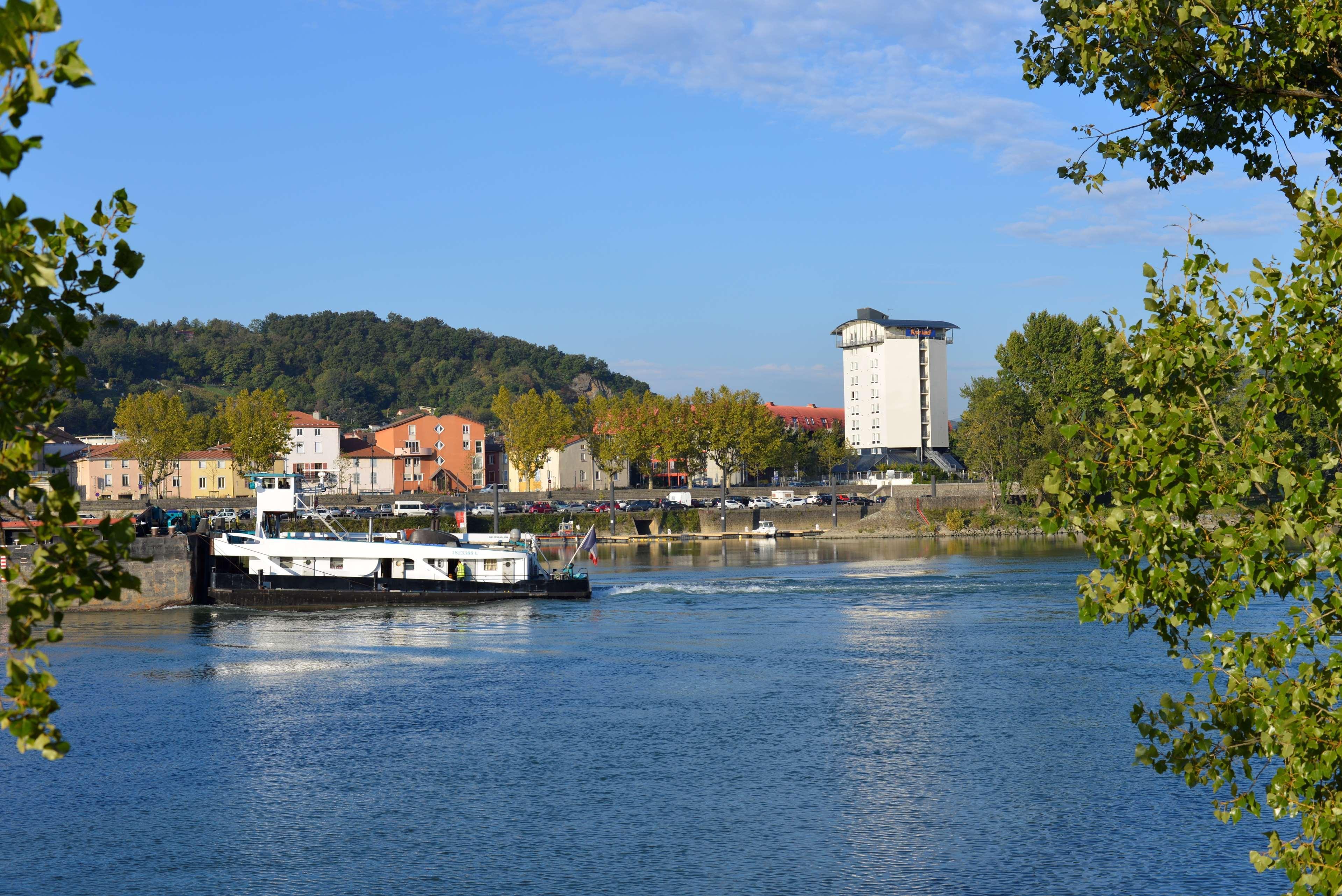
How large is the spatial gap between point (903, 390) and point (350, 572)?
10567 cm

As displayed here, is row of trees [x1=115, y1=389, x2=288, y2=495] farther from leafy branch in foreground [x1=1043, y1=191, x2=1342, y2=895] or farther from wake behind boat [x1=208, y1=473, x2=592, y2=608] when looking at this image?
leafy branch in foreground [x1=1043, y1=191, x2=1342, y2=895]

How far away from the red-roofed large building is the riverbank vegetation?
157m

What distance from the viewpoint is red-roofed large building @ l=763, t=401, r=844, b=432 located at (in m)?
172

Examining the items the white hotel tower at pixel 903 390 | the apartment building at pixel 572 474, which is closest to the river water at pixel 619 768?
the apartment building at pixel 572 474

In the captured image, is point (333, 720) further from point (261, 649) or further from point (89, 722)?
point (261, 649)

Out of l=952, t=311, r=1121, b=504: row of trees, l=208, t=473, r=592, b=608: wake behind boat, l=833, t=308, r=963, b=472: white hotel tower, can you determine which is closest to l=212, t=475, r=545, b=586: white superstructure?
l=208, t=473, r=592, b=608: wake behind boat

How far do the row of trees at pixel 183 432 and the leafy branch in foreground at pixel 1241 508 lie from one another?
10549cm

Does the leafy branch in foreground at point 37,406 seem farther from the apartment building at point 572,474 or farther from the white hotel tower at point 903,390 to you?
the white hotel tower at point 903,390

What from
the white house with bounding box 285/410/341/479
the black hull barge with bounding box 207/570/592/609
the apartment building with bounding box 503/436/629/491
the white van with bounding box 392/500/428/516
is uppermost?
the white house with bounding box 285/410/341/479

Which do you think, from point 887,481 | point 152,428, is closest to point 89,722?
point 152,428

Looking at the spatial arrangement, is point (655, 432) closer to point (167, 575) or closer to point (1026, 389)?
point (1026, 389)

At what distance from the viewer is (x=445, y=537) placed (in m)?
54.4

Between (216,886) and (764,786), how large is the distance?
887 centimetres

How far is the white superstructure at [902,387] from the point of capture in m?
147
